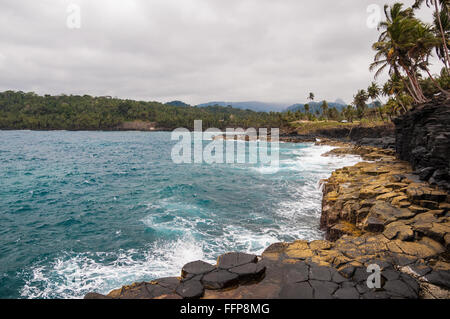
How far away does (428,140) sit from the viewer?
18203mm

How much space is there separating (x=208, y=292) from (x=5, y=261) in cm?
1054

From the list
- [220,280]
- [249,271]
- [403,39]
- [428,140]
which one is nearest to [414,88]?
[403,39]

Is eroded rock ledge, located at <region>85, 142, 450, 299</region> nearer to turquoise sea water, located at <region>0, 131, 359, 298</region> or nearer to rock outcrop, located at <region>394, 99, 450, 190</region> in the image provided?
turquoise sea water, located at <region>0, 131, 359, 298</region>

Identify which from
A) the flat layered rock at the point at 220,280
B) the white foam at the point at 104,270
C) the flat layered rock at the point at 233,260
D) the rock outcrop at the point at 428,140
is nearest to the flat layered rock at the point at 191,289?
the flat layered rock at the point at 220,280

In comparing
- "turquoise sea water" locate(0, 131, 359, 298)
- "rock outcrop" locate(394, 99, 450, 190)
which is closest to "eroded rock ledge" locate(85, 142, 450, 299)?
"turquoise sea water" locate(0, 131, 359, 298)

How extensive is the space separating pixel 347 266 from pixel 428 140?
677 inches

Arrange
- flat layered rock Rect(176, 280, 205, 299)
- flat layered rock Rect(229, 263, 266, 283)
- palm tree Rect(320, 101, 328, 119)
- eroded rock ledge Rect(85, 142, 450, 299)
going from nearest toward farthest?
flat layered rock Rect(176, 280, 205, 299)
eroded rock ledge Rect(85, 142, 450, 299)
flat layered rock Rect(229, 263, 266, 283)
palm tree Rect(320, 101, 328, 119)

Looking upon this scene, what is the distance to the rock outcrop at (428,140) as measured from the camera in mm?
14167

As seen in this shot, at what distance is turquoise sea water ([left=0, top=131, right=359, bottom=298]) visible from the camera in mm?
9750

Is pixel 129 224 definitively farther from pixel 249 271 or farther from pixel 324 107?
pixel 324 107

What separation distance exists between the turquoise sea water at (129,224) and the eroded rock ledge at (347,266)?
331cm

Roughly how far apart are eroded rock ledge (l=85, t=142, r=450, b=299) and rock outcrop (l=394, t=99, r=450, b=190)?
3793 mm

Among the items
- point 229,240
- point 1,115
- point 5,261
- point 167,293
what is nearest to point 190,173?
point 229,240
